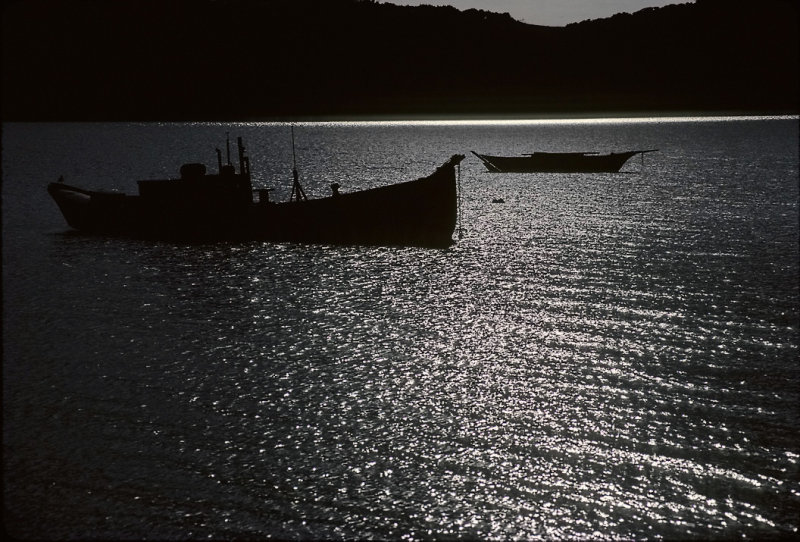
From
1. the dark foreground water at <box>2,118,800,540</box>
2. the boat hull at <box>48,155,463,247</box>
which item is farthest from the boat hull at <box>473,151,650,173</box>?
the dark foreground water at <box>2,118,800,540</box>

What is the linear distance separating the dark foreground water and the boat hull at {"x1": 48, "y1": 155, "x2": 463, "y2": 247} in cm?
334

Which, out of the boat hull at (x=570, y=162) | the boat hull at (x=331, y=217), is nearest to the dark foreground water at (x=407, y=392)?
the boat hull at (x=331, y=217)

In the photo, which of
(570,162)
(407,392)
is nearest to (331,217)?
(407,392)

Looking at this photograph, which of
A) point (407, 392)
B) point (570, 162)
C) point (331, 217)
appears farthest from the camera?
point (570, 162)

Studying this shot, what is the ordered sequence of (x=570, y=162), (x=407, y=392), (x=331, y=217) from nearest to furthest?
1. (x=407, y=392)
2. (x=331, y=217)
3. (x=570, y=162)

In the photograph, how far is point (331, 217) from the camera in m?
49.9

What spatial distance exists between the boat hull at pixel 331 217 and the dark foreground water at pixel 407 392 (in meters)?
3.34

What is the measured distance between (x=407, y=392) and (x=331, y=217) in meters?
29.9

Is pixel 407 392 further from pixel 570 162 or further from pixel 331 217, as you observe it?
pixel 570 162

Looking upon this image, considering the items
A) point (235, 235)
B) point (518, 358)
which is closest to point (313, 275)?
point (235, 235)

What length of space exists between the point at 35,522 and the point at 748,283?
32532mm

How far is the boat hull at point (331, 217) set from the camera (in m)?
49.0

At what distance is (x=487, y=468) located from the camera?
16297 mm

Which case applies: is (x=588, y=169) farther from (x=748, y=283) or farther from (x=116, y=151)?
(x=116, y=151)
